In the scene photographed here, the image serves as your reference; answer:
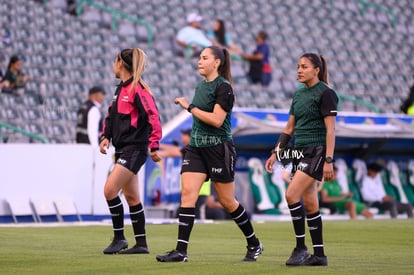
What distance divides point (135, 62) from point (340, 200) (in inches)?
534

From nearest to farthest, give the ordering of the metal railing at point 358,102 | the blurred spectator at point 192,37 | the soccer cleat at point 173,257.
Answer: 1. the soccer cleat at point 173,257
2. the blurred spectator at point 192,37
3. the metal railing at point 358,102

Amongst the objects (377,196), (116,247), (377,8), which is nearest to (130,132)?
(116,247)

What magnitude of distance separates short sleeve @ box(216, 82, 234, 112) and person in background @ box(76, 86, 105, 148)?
9.82 m

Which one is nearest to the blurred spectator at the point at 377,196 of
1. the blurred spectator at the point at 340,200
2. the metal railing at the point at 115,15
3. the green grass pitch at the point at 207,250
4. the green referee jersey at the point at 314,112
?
the blurred spectator at the point at 340,200

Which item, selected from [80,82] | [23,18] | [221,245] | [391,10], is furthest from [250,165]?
[391,10]

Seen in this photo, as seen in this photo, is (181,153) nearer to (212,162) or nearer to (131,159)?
(131,159)

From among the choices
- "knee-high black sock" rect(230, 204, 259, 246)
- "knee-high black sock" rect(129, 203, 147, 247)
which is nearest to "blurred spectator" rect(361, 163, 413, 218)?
"knee-high black sock" rect(129, 203, 147, 247)

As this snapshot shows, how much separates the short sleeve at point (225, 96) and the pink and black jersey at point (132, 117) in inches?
43.1

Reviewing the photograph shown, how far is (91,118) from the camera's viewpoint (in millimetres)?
19516

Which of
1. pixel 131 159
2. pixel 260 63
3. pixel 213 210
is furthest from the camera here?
pixel 260 63

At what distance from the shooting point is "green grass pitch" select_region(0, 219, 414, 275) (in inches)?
357

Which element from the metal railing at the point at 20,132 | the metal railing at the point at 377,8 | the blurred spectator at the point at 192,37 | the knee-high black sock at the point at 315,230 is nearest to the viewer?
the knee-high black sock at the point at 315,230

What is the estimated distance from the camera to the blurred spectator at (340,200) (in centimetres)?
2361

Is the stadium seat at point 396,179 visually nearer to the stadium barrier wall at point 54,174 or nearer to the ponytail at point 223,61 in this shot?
the stadium barrier wall at point 54,174
